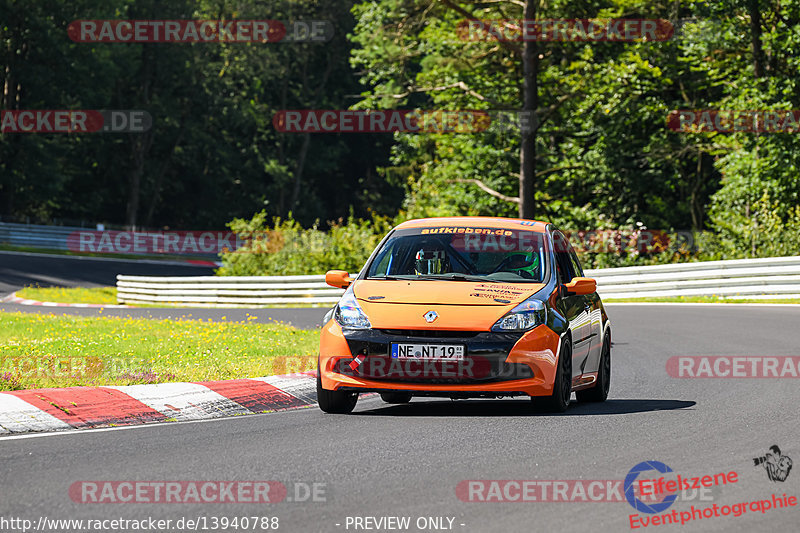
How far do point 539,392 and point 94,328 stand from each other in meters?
10.7

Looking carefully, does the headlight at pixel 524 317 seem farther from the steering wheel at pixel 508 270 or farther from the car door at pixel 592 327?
the car door at pixel 592 327

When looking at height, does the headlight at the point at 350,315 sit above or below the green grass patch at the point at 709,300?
above

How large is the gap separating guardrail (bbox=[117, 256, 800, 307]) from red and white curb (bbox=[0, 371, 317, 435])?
17.1 m

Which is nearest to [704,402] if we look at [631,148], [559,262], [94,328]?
[559,262]

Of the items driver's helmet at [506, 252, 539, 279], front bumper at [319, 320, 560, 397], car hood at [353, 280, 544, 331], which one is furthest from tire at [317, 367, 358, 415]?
driver's helmet at [506, 252, 539, 279]

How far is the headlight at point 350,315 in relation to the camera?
929 centimetres

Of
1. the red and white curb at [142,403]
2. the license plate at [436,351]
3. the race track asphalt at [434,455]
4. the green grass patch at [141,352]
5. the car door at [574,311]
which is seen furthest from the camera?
the green grass patch at [141,352]

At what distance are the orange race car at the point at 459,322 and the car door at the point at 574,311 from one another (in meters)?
0.02

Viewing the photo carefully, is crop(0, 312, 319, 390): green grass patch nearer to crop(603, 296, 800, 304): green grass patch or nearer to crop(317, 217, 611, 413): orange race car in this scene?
crop(317, 217, 611, 413): orange race car

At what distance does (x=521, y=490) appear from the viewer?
6.34m

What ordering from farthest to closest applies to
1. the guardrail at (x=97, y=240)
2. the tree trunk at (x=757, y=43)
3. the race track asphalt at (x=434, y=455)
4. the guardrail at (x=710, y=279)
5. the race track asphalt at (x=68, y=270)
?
the guardrail at (x=97, y=240) < the race track asphalt at (x=68, y=270) < the tree trunk at (x=757, y=43) < the guardrail at (x=710, y=279) < the race track asphalt at (x=434, y=455)

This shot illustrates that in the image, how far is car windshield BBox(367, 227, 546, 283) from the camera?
33.4 ft

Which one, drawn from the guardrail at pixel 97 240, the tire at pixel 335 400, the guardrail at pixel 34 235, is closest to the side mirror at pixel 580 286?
the tire at pixel 335 400

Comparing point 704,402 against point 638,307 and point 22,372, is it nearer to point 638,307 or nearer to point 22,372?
point 22,372
